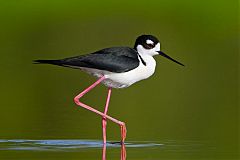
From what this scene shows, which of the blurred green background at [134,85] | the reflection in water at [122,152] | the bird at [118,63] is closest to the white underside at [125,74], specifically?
the bird at [118,63]

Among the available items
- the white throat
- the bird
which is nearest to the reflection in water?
the bird

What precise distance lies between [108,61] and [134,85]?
223 inches

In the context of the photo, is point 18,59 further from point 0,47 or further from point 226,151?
point 226,151

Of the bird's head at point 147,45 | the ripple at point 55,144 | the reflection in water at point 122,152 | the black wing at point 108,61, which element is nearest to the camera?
the reflection in water at point 122,152

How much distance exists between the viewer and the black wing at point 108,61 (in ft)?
35.0

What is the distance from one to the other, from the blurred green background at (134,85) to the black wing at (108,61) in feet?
2.60

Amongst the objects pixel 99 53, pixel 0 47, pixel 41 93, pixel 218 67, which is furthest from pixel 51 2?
pixel 99 53

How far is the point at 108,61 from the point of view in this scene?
1075 cm

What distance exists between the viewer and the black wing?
420 inches

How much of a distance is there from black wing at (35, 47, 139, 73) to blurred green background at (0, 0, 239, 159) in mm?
793

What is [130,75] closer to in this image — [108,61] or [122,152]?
[108,61]

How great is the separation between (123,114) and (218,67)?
4.49 meters

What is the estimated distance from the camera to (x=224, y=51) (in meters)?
19.2

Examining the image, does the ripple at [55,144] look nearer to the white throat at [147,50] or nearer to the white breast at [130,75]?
the white breast at [130,75]
